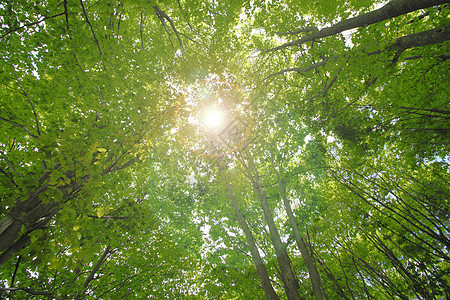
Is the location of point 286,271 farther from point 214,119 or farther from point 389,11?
point 389,11

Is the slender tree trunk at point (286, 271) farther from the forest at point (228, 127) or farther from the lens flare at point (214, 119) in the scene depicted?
the lens flare at point (214, 119)

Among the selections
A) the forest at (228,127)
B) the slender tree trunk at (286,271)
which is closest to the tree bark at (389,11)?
the forest at (228,127)

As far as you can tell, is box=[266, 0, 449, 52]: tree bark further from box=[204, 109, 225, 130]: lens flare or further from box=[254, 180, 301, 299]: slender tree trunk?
box=[254, 180, 301, 299]: slender tree trunk

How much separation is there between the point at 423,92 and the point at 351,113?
6.12 feet

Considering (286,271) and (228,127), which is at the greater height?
(228,127)

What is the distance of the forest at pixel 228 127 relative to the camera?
14.9ft

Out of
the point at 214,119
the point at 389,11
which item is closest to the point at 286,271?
the point at 214,119

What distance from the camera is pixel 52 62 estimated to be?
17.1ft

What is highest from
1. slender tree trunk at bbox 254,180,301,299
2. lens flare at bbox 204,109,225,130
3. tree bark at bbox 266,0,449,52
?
lens flare at bbox 204,109,225,130

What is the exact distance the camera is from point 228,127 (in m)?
7.02

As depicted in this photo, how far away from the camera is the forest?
179 inches

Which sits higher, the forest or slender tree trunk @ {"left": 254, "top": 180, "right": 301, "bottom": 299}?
the forest

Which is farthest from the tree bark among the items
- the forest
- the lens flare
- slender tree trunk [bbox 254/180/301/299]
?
slender tree trunk [bbox 254/180/301/299]

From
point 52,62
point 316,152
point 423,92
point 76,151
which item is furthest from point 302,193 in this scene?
point 52,62
